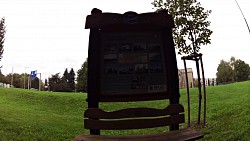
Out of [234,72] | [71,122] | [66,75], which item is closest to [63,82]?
[66,75]

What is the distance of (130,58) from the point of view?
3.76m

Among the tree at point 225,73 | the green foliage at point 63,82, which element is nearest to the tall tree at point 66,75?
the green foliage at point 63,82

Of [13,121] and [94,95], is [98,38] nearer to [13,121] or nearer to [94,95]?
[94,95]

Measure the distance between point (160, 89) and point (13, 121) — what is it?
7.46 meters

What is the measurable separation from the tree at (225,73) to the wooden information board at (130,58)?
170 feet

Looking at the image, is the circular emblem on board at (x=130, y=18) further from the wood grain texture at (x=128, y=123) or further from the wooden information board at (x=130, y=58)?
the wood grain texture at (x=128, y=123)

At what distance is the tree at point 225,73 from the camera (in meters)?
52.5

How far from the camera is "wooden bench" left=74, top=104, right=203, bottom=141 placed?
3.01 metres

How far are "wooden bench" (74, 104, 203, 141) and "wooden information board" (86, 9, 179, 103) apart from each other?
23 cm

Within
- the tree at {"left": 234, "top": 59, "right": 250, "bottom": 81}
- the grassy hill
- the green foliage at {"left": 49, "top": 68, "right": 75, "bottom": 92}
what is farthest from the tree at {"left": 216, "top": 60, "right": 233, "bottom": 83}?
the grassy hill

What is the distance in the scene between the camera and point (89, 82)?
3.60 meters

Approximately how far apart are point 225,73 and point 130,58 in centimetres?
5426

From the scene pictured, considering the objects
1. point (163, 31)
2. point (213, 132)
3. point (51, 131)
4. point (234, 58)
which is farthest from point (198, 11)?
point (234, 58)

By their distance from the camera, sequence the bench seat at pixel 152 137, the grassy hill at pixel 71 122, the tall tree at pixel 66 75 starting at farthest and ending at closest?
1. the tall tree at pixel 66 75
2. the grassy hill at pixel 71 122
3. the bench seat at pixel 152 137
